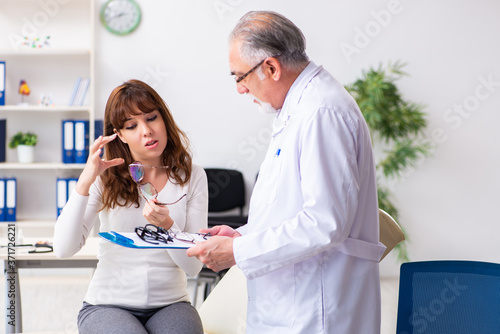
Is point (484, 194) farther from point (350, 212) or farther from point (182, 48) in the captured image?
point (350, 212)

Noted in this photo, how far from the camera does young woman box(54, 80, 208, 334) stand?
1.73m

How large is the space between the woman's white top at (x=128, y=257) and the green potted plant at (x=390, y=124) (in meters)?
3.10

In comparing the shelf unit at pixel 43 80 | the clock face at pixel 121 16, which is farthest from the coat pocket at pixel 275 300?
the clock face at pixel 121 16

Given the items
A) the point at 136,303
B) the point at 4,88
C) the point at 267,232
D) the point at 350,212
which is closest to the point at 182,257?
the point at 136,303

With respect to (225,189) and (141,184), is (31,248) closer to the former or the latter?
(141,184)

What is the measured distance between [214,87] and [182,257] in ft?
11.4

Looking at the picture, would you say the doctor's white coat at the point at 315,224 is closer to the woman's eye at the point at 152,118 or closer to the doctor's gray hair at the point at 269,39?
the doctor's gray hair at the point at 269,39

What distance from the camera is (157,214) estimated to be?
170cm

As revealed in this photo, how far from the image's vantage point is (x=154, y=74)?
504 cm

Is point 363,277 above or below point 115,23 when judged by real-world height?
below

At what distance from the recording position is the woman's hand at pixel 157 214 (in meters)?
1.70

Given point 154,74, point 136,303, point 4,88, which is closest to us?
point 136,303

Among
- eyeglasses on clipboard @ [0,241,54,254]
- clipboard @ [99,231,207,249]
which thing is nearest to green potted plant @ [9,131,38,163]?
eyeglasses on clipboard @ [0,241,54,254]

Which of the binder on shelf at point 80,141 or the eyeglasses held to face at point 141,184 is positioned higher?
the eyeglasses held to face at point 141,184
